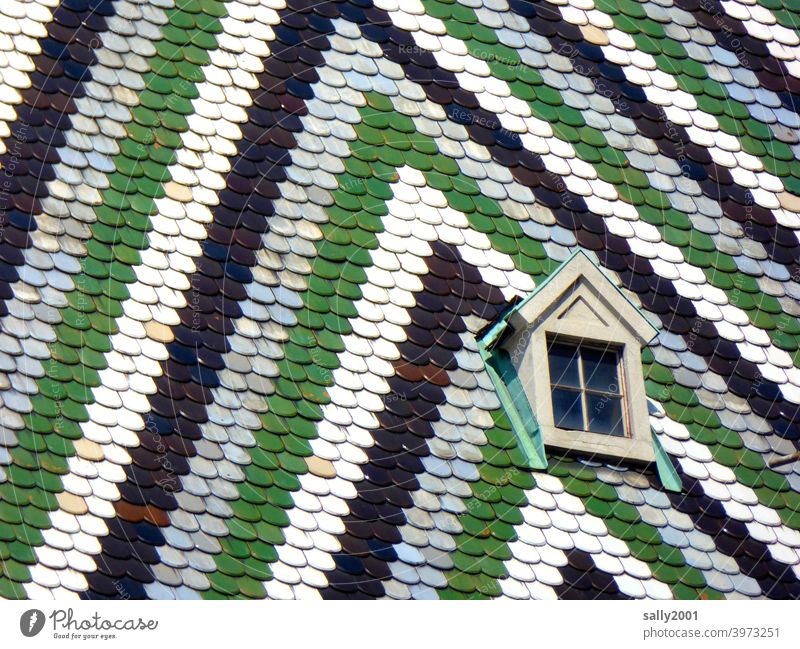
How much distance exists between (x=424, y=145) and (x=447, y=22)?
1485mm

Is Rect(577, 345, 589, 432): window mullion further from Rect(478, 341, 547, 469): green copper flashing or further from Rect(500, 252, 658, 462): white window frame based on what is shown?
Rect(478, 341, 547, 469): green copper flashing

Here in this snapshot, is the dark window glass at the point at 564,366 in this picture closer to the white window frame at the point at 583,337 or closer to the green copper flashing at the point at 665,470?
the white window frame at the point at 583,337

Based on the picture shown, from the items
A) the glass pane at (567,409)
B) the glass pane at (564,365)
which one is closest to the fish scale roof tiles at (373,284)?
the glass pane at (567,409)

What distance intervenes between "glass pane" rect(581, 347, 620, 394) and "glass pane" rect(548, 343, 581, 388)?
0.08 m

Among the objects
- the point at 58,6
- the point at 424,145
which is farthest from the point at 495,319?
the point at 58,6

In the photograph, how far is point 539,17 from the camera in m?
19.2

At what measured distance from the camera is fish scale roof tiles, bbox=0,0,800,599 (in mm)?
15797

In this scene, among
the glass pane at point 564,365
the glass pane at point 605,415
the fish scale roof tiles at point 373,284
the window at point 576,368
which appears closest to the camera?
the fish scale roof tiles at point 373,284

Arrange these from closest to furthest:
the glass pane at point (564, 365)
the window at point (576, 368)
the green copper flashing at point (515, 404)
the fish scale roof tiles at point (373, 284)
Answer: the fish scale roof tiles at point (373, 284)
the green copper flashing at point (515, 404)
the window at point (576, 368)
the glass pane at point (564, 365)

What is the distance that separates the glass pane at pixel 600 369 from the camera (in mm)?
17188

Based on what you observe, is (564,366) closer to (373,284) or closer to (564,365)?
(564,365)

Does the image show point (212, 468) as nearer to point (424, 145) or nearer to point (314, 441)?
point (314, 441)
